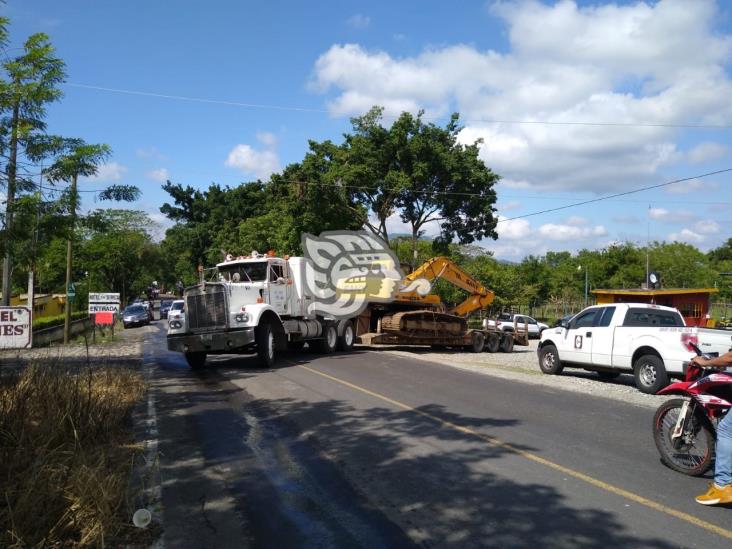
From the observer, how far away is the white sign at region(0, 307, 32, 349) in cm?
735

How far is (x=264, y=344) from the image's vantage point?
49.8 ft

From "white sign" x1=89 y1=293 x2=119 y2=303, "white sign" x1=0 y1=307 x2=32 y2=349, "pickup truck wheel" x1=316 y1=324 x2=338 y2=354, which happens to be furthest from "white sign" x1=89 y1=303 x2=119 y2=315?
"white sign" x1=0 y1=307 x2=32 y2=349

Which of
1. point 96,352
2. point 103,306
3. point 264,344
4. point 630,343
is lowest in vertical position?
point 96,352

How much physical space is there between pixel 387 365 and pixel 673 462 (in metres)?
10.1

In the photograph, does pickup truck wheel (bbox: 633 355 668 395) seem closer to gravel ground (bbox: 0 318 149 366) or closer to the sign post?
gravel ground (bbox: 0 318 149 366)

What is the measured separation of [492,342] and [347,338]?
6404mm

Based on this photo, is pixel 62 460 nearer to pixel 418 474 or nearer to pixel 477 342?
pixel 418 474

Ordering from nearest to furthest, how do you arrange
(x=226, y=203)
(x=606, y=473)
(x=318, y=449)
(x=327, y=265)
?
(x=606, y=473) → (x=318, y=449) → (x=327, y=265) → (x=226, y=203)

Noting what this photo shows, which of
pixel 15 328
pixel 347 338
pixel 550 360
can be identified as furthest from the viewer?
pixel 347 338

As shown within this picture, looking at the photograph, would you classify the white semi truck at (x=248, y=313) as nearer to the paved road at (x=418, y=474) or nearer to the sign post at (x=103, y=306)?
the paved road at (x=418, y=474)

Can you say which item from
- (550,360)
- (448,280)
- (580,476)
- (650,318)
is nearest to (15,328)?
(580,476)

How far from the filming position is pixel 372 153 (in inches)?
1262

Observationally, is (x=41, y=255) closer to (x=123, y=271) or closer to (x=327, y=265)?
(x=327, y=265)

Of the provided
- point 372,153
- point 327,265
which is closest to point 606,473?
point 327,265
